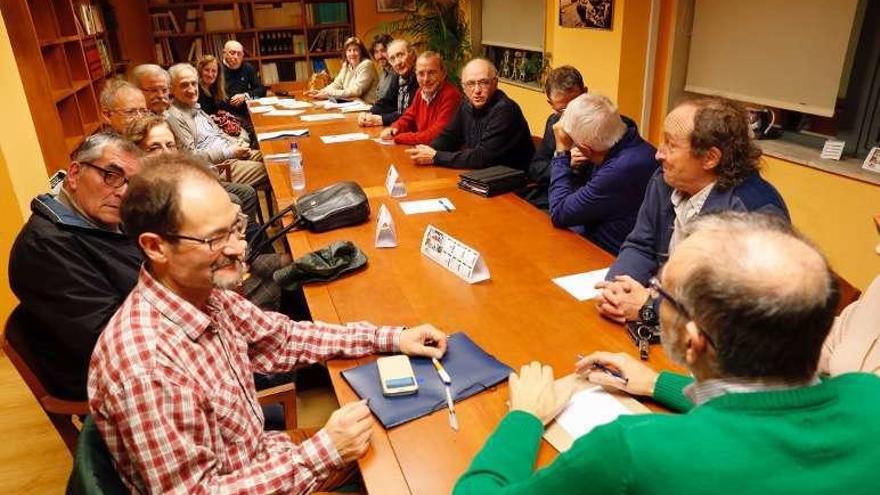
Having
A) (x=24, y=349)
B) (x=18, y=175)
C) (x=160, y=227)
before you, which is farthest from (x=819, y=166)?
(x=18, y=175)

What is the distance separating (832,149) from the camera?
3064mm

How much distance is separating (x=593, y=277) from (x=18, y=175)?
9.73 ft

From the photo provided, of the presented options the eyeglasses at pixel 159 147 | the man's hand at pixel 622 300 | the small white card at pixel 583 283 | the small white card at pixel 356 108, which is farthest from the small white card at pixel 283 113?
the man's hand at pixel 622 300

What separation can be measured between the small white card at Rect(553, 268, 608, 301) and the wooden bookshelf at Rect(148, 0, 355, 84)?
6598 millimetres

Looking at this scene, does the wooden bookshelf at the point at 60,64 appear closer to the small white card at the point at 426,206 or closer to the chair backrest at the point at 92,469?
the small white card at the point at 426,206

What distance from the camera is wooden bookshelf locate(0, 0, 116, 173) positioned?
4.00m

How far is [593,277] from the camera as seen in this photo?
1.85 meters

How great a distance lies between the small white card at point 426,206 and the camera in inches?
99.3

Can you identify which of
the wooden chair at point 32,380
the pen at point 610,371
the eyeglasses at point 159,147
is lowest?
the wooden chair at point 32,380

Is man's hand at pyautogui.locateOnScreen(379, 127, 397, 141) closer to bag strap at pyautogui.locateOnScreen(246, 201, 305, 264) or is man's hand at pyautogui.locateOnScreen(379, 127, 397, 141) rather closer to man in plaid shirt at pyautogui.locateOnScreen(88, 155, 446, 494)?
bag strap at pyautogui.locateOnScreen(246, 201, 305, 264)

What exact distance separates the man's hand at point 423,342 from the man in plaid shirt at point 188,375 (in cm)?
23

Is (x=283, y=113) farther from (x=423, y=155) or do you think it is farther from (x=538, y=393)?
(x=538, y=393)

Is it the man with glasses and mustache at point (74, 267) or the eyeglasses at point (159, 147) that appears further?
the eyeglasses at point (159, 147)

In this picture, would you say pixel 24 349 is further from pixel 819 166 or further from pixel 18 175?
pixel 819 166
